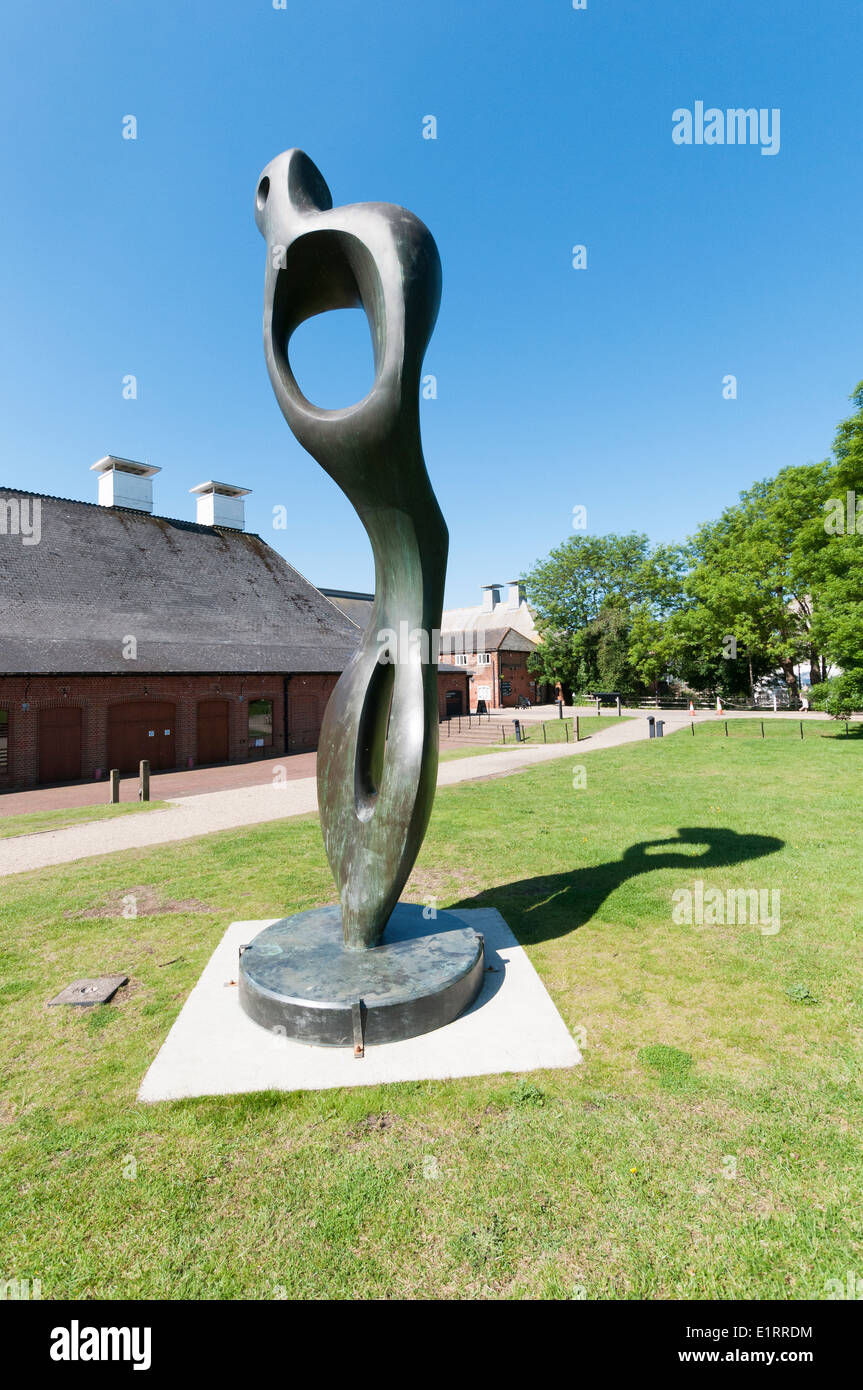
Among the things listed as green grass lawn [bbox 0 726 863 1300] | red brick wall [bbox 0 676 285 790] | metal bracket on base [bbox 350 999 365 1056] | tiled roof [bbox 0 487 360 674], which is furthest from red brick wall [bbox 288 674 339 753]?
metal bracket on base [bbox 350 999 365 1056]

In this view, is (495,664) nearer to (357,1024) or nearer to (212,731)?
(212,731)

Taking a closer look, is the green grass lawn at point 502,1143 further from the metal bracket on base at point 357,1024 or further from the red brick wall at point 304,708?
the red brick wall at point 304,708

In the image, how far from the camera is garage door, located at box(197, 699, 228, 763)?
73.4 ft

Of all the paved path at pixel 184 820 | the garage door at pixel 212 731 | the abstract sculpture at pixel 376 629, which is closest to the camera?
the abstract sculpture at pixel 376 629

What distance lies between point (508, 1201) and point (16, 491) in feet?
85.0

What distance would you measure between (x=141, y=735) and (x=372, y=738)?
1754 cm

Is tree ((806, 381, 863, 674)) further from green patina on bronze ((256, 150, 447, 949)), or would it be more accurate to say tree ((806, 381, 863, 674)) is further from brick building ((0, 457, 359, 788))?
green patina on bronze ((256, 150, 447, 949))

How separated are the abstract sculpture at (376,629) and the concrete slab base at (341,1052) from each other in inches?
6.6

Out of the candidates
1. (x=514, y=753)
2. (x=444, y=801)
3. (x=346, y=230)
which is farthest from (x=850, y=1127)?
(x=514, y=753)

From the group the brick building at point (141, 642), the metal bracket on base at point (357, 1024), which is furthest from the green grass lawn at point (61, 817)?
the metal bracket on base at point (357, 1024)

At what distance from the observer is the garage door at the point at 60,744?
18766mm

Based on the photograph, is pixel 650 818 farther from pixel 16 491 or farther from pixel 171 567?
pixel 16 491

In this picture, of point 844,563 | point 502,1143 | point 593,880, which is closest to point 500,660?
point 844,563
